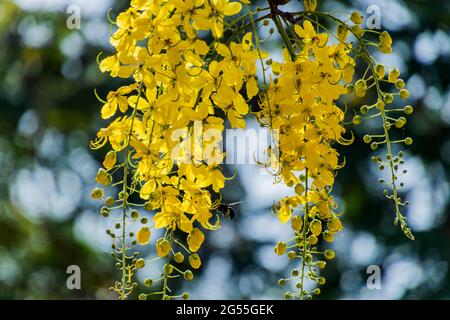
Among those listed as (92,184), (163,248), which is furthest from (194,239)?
(92,184)

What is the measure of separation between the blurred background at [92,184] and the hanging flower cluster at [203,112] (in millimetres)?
2516

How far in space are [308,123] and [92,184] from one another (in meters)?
3.03

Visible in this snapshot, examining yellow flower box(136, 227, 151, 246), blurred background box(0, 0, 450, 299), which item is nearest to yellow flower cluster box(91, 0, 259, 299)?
yellow flower box(136, 227, 151, 246)

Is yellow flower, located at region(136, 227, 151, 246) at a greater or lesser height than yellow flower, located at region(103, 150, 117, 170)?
lesser

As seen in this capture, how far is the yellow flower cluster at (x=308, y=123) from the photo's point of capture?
1.15 metres

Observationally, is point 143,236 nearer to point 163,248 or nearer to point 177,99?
point 163,248

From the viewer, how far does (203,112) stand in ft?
3.69

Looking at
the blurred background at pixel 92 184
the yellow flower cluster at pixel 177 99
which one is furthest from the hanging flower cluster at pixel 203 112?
the blurred background at pixel 92 184

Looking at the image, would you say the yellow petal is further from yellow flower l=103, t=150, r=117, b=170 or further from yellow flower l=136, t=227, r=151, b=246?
yellow flower l=136, t=227, r=151, b=246

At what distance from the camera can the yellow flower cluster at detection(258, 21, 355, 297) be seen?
115 cm

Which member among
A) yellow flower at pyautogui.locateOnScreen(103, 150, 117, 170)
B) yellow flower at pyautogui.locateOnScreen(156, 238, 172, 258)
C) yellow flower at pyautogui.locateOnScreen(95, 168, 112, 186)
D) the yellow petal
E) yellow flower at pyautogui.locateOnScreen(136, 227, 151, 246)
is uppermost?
the yellow petal

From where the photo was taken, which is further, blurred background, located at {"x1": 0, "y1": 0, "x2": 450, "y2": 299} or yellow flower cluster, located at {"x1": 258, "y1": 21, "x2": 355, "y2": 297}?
blurred background, located at {"x1": 0, "y1": 0, "x2": 450, "y2": 299}

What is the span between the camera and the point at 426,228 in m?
3.78
